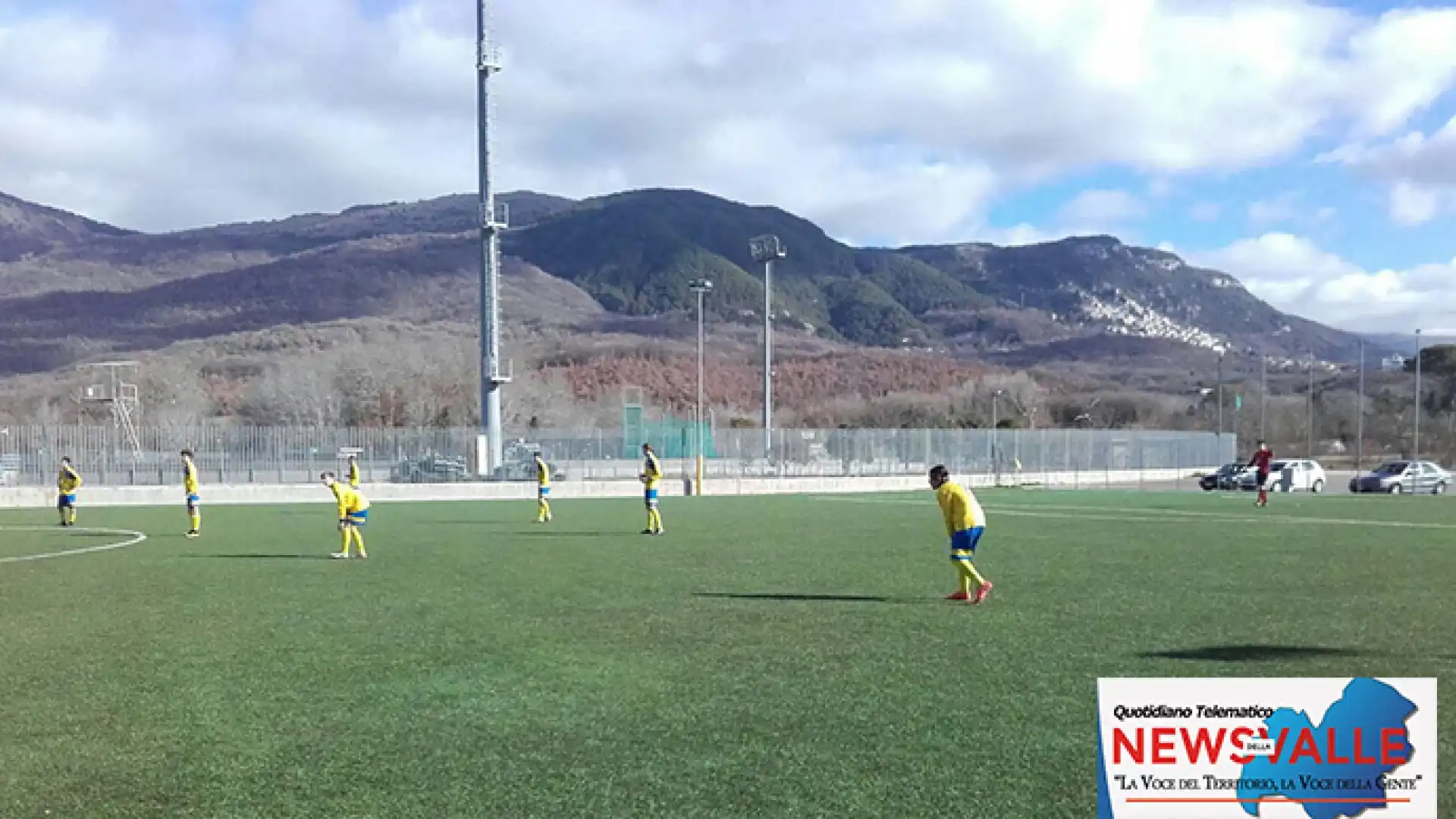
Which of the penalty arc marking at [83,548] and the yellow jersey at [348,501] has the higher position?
A: the yellow jersey at [348,501]

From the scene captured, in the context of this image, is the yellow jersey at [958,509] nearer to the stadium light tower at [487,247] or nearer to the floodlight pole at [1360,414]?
the stadium light tower at [487,247]

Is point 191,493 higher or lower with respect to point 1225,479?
higher

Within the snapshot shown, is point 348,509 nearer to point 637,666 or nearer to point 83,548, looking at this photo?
point 83,548

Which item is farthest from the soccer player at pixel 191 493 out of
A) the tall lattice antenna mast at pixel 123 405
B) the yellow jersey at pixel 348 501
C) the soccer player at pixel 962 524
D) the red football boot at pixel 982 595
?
the tall lattice antenna mast at pixel 123 405

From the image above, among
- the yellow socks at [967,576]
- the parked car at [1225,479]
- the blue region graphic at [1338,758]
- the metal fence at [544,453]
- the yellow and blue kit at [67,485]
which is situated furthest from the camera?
the parked car at [1225,479]

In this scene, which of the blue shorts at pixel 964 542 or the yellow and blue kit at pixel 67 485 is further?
the yellow and blue kit at pixel 67 485

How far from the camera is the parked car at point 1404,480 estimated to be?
5047 cm

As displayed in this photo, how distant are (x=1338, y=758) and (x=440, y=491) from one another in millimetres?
39926

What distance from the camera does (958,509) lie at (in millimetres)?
13844

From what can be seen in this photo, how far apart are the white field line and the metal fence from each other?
16.6 meters

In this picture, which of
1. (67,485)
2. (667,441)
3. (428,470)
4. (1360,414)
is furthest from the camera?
(1360,414)

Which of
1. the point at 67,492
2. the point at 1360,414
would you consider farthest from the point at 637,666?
the point at 1360,414

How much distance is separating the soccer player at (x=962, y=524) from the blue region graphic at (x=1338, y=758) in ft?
28.3

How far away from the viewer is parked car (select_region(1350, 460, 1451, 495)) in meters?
50.5
